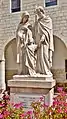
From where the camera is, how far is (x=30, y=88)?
356 centimetres

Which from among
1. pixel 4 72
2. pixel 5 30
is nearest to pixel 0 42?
pixel 5 30

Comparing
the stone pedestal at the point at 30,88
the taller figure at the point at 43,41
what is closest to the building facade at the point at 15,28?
the taller figure at the point at 43,41

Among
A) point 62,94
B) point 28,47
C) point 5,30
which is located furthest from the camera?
point 5,30

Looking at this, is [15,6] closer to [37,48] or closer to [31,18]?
[31,18]

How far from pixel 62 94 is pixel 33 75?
3.50ft

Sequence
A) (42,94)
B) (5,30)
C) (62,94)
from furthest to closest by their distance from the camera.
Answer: (5,30) → (42,94) → (62,94)

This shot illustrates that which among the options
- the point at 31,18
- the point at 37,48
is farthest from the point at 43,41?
the point at 31,18

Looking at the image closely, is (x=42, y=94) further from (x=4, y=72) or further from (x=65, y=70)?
(x=4, y=72)

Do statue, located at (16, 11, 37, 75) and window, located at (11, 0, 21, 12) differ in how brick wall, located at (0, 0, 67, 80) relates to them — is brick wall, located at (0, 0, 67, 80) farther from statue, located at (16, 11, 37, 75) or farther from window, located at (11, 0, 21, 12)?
statue, located at (16, 11, 37, 75)

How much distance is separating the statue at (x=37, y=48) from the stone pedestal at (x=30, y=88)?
17 cm

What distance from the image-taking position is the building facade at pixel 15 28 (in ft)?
25.2

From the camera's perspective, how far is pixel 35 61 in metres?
3.78

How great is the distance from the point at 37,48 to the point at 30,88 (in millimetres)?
750

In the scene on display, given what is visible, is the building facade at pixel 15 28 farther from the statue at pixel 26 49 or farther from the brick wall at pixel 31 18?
the statue at pixel 26 49
